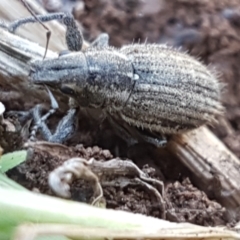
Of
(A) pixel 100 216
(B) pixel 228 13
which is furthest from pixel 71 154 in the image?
(B) pixel 228 13

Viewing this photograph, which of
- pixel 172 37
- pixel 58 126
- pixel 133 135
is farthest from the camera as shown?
pixel 172 37

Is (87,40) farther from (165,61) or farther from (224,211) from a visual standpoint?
(224,211)

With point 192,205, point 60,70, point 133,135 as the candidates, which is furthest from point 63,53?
point 192,205

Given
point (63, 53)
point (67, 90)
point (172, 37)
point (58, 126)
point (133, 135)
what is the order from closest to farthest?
1. point (58, 126)
2. point (67, 90)
3. point (63, 53)
4. point (133, 135)
5. point (172, 37)

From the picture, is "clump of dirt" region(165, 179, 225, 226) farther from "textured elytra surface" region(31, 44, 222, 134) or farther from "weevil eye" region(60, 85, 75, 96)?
"weevil eye" region(60, 85, 75, 96)

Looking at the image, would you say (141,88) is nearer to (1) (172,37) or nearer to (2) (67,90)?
(2) (67,90)

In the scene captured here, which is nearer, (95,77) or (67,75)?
(67,75)

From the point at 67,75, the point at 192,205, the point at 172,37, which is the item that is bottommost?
the point at 192,205
